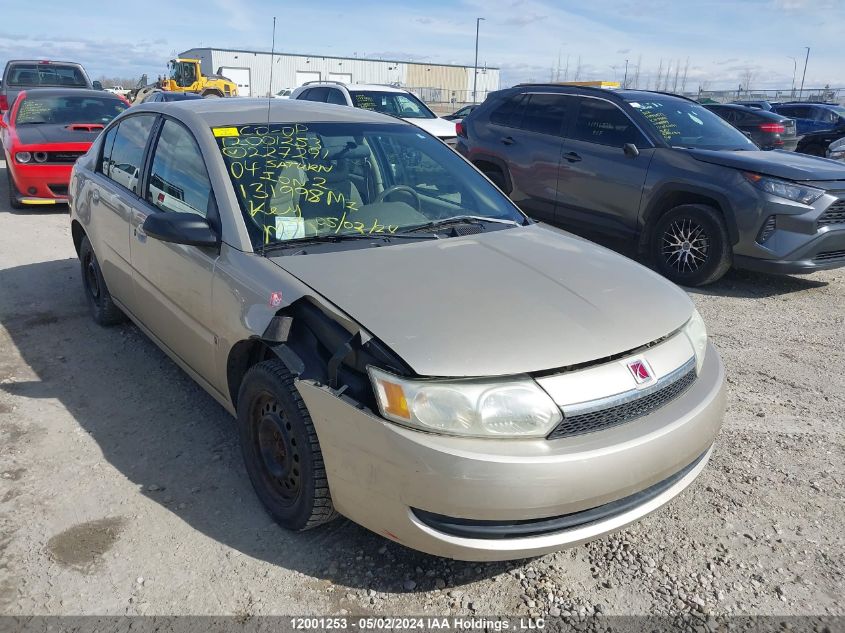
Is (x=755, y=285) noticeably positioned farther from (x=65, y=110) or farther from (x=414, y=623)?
(x=65, y=110)

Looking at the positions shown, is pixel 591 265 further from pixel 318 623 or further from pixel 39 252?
pixel 39 252

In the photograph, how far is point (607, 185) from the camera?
683 cm

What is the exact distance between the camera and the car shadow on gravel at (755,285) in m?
6.20

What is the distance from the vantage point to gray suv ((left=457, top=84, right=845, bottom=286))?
584cm

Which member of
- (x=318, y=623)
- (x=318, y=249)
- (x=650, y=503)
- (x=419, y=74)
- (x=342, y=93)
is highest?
(x=419, y=74)

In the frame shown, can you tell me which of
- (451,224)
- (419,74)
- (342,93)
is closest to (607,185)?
(451,224)

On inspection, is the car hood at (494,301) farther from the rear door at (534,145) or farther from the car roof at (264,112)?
the rear door at (534,145)

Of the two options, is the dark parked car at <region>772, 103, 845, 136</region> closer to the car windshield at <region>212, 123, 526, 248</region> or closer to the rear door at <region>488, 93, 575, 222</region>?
the rear door at <region>488, 93, 575, 222</region>

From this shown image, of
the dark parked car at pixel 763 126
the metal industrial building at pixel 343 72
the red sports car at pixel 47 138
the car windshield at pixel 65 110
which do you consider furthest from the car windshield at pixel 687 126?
the metal industrial building at pixel 343 72

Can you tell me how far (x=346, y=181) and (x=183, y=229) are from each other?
0.89 meters

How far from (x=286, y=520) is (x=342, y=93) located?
10919 mm

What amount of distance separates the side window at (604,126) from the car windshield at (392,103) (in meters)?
5.52

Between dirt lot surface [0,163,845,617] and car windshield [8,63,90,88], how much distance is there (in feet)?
41.5

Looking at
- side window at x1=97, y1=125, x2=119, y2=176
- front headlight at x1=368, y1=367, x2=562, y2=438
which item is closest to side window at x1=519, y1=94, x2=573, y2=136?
side window at x1=97, y1=125, x2=119, y2=176
